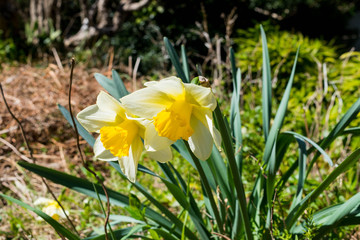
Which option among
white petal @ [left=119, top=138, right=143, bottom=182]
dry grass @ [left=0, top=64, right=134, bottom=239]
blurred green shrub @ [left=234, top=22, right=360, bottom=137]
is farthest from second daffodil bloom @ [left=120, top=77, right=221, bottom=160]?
blurred green shrub @ [left=234, top=22, right=360, bottom=137]

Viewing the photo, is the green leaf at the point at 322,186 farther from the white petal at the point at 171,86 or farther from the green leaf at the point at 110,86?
the green leaf at the point at 110,86

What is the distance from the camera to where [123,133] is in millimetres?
804

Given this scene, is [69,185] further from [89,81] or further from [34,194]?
[89,81]

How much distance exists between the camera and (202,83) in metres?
0.73

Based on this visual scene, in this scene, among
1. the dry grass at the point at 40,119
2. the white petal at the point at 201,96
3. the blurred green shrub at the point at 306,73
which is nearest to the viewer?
the white petal at the point at 201,96

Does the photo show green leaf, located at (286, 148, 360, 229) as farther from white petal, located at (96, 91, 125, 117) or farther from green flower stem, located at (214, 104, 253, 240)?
white petal, located at (96, 91, 125, 117)

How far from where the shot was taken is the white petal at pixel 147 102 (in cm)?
73

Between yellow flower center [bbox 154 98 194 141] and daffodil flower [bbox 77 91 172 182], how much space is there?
0.05 meters

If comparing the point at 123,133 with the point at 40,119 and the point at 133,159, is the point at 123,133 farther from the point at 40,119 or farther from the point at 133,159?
the point at 40,119

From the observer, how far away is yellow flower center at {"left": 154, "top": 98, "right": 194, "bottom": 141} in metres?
0.71

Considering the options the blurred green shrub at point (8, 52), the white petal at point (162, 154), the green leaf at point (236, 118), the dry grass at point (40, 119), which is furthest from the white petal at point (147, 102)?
the blurred green shrub at point (8, 52)

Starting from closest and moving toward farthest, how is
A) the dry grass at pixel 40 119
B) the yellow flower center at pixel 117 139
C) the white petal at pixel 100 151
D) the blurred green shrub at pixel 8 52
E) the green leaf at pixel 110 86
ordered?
the yellow flower center at pixel 117 139, the white petal at pixel 100 151, the green leaf at pixel 110 86, the dry grass at pixel 40 119, the blurred green shrub at pixel 8 52

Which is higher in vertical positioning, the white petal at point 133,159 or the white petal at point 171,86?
the white petal at point 171,86

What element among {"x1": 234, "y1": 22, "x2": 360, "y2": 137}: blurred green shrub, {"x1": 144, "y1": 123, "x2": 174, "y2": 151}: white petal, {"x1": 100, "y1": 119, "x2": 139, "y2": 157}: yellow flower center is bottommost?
{"x1": 234, "y1": 22, "x2": 360, "y2": 137}: blurred green shrub
